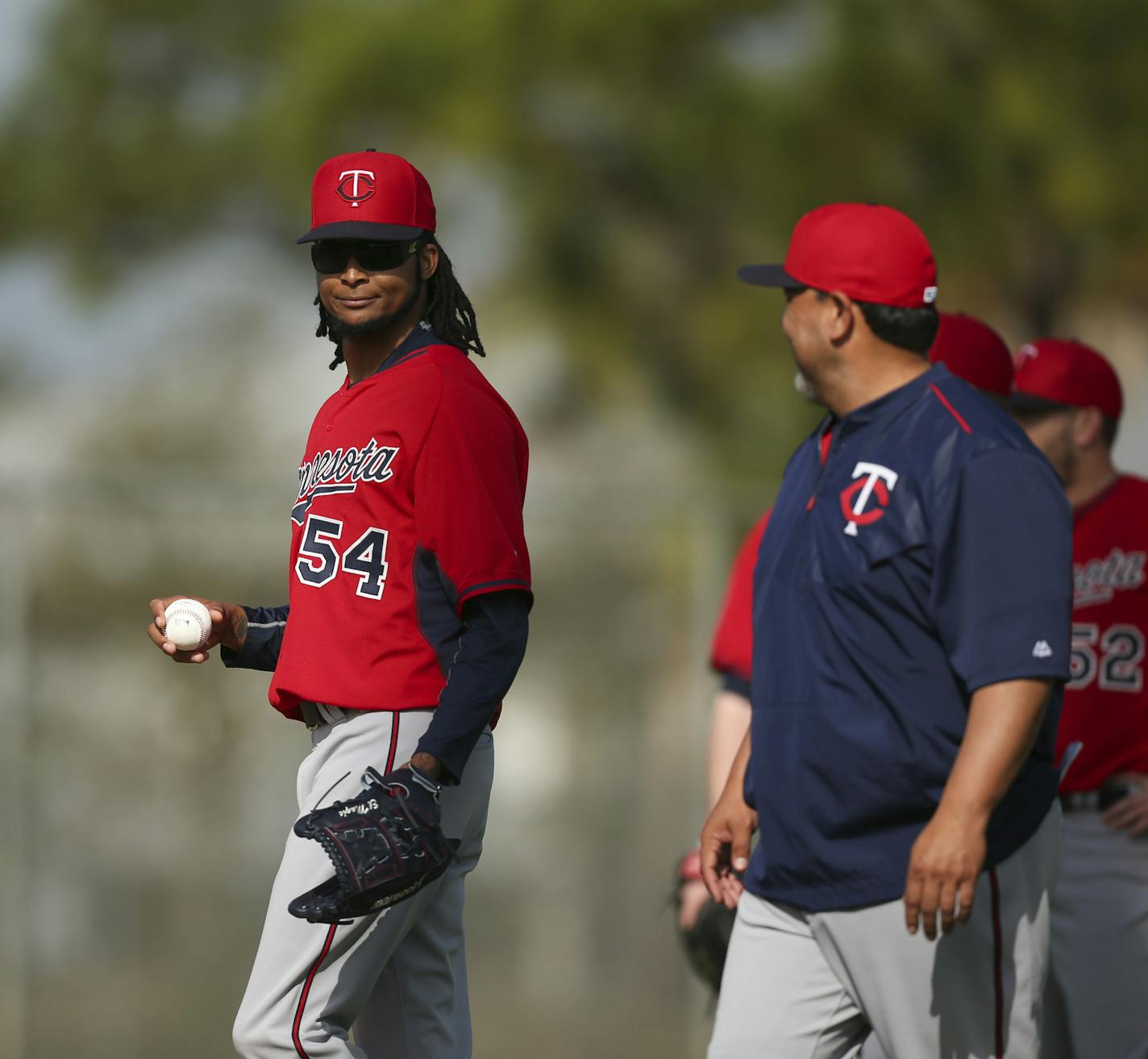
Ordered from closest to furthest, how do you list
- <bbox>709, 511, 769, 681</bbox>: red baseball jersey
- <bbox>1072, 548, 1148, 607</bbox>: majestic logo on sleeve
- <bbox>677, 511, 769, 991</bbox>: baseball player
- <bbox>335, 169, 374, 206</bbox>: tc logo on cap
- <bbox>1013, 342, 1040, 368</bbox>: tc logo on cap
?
<bbox>335, 169, 374, 206</bbox>: tc logo on cap, <bbox>677, 511, 769, 991</bbox>: baseball player, <bbox>709, 511, 769, 681</bbox>: red baseball jersey, <bbox>1072, 548, 1148, 607</bbox>: majestic logo on sleeve, <bbox>1013, 342, 1040, 368</bbox>: tc logo on cap

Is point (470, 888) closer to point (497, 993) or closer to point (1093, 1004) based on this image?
point (497, 993)

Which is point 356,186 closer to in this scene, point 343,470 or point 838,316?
point 343,470

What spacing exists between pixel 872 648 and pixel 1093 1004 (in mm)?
1971

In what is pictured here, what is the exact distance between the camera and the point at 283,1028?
318 cm

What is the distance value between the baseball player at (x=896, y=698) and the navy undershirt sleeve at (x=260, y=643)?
1.04 m

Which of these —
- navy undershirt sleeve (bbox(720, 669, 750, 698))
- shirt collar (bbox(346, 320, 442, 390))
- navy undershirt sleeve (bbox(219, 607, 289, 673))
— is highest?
shirt collar (bbox(346, 320, 442, 390))

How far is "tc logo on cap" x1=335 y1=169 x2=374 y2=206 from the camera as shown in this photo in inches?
137

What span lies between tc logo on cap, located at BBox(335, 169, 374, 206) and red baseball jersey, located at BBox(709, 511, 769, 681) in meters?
1.47

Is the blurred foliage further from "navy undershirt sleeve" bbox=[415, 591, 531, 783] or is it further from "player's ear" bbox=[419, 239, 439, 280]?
"navy undershirt sleeve" bbox=[415, 591, 531, 783]

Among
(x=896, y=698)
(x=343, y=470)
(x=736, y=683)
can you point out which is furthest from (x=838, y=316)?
(x=736, y=683)

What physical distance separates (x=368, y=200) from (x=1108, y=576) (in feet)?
7.48

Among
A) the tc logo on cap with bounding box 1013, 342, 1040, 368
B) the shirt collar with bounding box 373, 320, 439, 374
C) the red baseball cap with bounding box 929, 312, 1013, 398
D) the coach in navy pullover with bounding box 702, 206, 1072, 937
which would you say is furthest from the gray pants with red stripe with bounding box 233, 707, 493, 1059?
the tc logo on cap with bounding box 1013, 342, 1040, 368

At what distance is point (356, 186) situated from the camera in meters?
3.49

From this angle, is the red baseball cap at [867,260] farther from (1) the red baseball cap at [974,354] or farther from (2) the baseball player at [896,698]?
(1) the red baseball cap at [974,354]
